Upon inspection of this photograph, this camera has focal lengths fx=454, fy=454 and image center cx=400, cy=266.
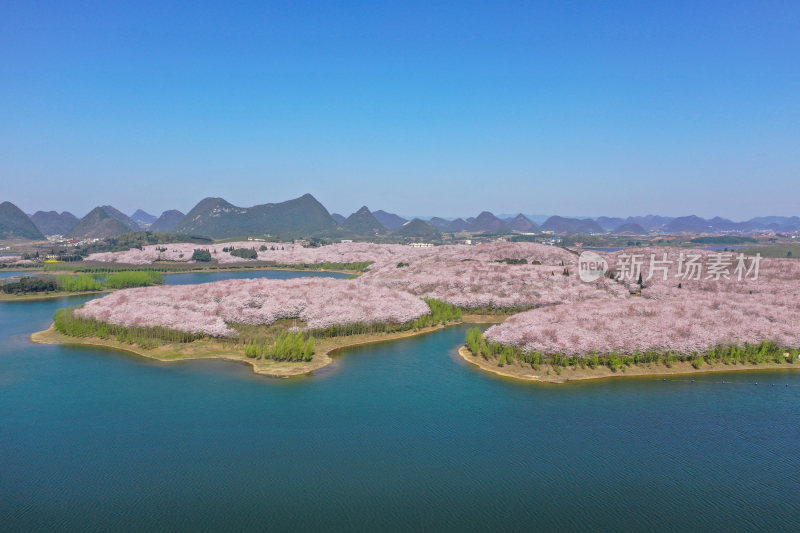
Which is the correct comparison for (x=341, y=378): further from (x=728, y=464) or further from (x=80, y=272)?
(x=80, y=272)

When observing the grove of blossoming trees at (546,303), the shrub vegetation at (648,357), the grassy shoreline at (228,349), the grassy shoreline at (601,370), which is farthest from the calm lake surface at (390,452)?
the grove of blossoming trees at (546,303)

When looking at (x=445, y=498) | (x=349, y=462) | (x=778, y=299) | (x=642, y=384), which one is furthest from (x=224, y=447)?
(x=778, y=299)

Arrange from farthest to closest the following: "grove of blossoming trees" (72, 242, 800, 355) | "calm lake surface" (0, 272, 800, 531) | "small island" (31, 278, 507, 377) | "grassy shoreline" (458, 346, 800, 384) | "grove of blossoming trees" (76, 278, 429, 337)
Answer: "grove of blossoming trees" (76, 278, 429, 337), "grove of blossoming trees" (72, 242, 800, 355), "small island" (31, 278, 507, 377), "grassy shoreline" (458, 346, 800, 384), "calm lake surface" (0, 272, 800, 531)

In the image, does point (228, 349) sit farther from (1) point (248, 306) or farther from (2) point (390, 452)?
(2) point (390, 452)

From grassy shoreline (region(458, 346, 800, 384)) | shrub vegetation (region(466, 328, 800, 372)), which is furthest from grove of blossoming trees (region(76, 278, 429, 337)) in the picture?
grassy shoreline (region(458, 346, 800, 384))

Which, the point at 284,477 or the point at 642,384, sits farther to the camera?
the point at 642,384

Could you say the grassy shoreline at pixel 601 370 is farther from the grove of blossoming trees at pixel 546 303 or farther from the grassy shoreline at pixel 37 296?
the grassy shoreline at pixel 37 296

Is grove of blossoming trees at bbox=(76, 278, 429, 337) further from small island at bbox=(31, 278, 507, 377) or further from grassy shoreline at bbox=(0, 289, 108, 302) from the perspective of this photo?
grassy shoreline at bbox=(0, 289, 108, 302)
